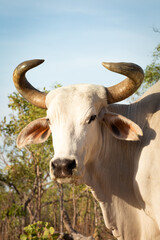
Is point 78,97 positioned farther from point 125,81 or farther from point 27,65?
point 27,65

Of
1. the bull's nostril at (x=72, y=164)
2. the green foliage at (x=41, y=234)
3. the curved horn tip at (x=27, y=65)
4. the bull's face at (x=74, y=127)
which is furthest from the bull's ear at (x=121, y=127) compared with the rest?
the green foliage at (x=41, y=234)

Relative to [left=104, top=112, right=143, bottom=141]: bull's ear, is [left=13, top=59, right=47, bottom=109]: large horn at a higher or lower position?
higher

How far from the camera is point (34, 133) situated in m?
4.58

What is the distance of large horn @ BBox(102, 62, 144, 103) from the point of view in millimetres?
4004

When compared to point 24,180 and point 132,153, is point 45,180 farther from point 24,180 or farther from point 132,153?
point 132,153

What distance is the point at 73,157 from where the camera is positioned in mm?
3564

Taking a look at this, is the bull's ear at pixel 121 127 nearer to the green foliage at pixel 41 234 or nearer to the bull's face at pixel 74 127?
the bull's face at pixel 74 127

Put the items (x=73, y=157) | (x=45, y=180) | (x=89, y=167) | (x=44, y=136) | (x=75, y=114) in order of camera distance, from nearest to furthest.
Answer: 1. (x=73, y=157)
2. (x=75, y=114)
3. (x=89, y=167)
4. (x=44, y=136)
5. (x=45, y=180)

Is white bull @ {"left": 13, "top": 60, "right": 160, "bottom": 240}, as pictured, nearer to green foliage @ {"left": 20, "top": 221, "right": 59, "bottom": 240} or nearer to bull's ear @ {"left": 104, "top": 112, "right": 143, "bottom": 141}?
bull's ear @ {"left": 104, "top": 112, "right": 143, "bottom": 141}

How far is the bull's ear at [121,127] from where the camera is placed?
3.99 metres

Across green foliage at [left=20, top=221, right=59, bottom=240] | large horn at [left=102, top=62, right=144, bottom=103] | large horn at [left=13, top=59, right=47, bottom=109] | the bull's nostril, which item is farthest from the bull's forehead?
green foliage at [left=20, top=221, right=59, bottom=240]

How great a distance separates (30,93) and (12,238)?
13.3 metres

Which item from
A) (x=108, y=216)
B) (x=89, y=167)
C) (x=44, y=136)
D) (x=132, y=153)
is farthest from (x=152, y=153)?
(x=44, y=136)

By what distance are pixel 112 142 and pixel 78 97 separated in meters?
0.79
